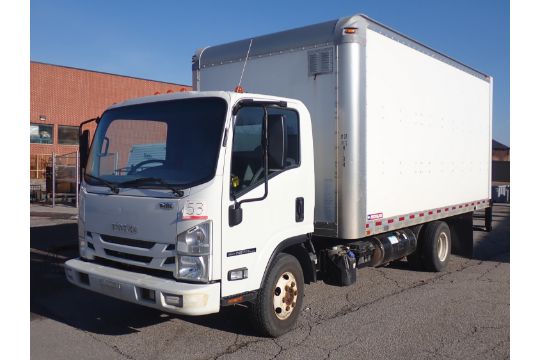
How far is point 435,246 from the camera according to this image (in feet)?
27.9

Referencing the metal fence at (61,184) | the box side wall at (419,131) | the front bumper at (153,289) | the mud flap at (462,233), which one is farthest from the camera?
the metal fence at (61,184)

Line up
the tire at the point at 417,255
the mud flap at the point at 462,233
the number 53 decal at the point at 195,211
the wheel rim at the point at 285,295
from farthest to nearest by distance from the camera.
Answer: the mud flap at the point at 462,233 < the tire at the point at 417,255 < the wheel rim at the point at 285,295 < the number 53 decal at the point at 195,211

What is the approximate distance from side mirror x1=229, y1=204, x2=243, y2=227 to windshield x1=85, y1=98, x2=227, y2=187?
38 cm

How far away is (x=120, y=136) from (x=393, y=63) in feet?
12.4

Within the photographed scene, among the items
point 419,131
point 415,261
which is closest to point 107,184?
point 419,131

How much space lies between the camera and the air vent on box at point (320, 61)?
19.7 ft

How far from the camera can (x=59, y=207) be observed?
802 inches

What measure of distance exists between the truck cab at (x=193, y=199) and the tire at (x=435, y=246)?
12.2ft

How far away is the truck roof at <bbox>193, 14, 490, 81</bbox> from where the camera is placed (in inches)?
236

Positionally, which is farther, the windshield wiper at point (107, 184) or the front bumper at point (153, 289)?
the windshield wiper at point (107, 184)

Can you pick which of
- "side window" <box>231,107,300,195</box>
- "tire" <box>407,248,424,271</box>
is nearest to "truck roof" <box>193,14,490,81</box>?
"side window" <box>231,107,300,195</box>

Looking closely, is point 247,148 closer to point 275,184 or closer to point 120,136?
point 275,184

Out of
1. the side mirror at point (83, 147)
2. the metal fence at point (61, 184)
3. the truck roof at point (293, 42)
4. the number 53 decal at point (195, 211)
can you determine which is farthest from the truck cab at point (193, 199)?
the metal fence at point (61, 184)

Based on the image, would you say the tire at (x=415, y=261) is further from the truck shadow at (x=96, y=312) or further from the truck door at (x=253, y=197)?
the truck door at (x=253, y=197)
